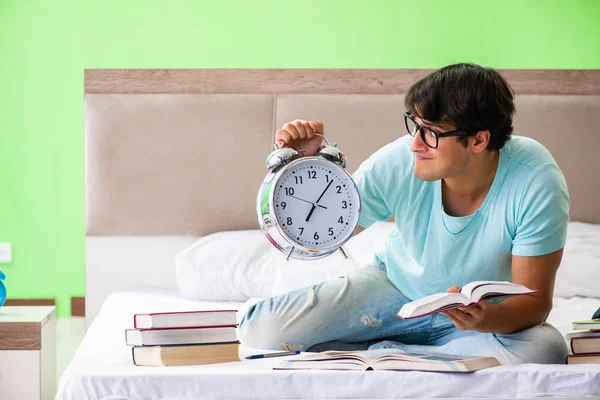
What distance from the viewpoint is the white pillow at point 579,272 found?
2.54 meters

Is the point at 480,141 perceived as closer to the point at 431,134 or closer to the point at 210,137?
the point at 431,134

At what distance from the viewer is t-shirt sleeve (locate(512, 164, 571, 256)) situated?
5.72 feet

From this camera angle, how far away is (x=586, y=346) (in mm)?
Result: 1655

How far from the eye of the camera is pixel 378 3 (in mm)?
3273

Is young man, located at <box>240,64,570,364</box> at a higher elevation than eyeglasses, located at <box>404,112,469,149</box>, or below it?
below

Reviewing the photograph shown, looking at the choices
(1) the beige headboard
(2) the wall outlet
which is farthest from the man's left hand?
(2) the wall outlet

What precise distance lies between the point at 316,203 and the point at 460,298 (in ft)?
1.22

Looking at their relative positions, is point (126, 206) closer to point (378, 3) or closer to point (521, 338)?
point (378, 3)

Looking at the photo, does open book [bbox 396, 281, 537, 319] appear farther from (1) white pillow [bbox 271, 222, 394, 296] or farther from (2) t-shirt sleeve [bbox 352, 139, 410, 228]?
(1) white pillow [bbox 271, 222, 394, 296]

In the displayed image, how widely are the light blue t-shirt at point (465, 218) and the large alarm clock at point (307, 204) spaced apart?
28 centimetres

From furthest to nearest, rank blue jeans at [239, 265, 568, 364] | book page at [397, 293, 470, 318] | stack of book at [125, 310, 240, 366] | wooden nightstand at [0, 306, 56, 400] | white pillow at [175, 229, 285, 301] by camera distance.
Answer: white pillow at [175, 229, 285, 301] < wooden nightstand at [0, 306, 56, 400] < blue jeans at [239, 265, 568, 364] < stack of book at [125, 310, 240, 366] < book page at [397, 293, 470, 318]

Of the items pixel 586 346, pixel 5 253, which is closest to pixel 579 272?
pixel 586 346

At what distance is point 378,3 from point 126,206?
1.34 metres

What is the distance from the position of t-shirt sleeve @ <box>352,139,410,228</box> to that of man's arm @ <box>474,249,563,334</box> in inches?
13.6
